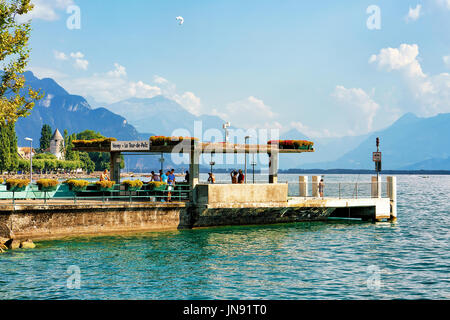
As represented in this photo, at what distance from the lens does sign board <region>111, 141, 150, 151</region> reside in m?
31.5

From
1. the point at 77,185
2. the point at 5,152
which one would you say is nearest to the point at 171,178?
the point at 77,185

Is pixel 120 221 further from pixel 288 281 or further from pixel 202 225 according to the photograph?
pixel 288 281

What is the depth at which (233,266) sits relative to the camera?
22.3 m

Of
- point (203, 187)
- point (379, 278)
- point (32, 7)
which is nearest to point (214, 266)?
point (379, 278)

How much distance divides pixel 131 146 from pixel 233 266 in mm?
12949

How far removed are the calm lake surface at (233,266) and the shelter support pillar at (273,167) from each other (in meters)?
3.36

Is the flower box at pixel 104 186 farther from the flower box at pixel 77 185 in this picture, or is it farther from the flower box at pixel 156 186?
the flower box at pixel 156 186

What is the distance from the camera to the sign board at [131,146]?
31469 millimetres

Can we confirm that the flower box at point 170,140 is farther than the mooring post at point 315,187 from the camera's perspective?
No

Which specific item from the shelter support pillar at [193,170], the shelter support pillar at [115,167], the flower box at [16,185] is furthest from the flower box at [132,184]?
the flower box at [16,185]

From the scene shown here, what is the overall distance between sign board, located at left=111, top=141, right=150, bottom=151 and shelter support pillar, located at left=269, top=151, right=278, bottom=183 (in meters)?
8.39

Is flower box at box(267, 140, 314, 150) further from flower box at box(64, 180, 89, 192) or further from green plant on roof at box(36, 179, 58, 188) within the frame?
green plant on roof at box(36, 179, 58, 188)

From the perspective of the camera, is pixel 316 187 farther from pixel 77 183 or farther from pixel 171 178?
pixel 77 183
